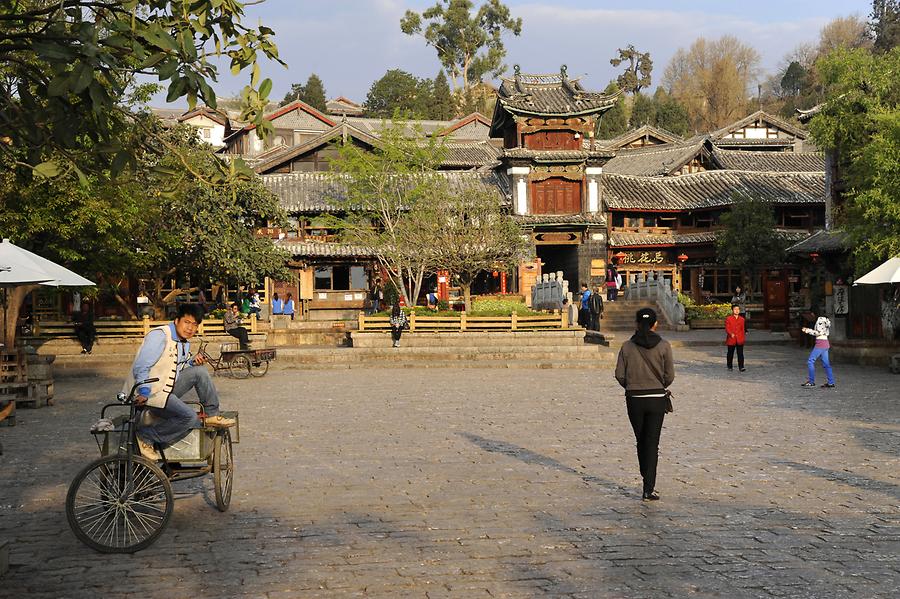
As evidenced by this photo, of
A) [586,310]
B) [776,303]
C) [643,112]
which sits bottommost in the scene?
[586,310]

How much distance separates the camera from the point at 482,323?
28.1 metres

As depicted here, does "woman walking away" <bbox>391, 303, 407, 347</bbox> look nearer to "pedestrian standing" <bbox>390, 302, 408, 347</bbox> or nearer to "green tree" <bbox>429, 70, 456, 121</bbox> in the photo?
"pedestrian standing" <bbox>390, 302, 408, 347</bbox>

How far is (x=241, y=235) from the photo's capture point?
116ft

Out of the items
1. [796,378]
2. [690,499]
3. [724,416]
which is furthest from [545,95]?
[690,499]

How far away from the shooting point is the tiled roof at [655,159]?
184 feet

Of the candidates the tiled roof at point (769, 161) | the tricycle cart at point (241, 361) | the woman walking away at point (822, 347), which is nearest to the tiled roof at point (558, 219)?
the tiled roof at point (769, 161)

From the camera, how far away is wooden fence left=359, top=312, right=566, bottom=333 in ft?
91.5

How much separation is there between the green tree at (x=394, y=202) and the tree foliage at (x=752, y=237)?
46.6 feet

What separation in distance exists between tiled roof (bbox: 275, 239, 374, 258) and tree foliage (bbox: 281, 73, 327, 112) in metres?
41.0

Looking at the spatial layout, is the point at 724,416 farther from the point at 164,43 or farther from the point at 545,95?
the point at 545,95

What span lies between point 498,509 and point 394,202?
31960 mm

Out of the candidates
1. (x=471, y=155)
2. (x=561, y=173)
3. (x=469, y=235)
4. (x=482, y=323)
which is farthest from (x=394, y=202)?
(x=471, y=155)

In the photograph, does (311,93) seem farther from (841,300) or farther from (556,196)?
(841,300)

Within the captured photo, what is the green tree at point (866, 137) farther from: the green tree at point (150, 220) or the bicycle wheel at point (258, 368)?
the green tree at point (150, 220)
